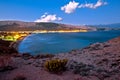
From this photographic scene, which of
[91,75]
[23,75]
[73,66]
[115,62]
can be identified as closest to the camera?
[23,75]

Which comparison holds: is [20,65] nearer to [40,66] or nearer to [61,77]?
[40,66]

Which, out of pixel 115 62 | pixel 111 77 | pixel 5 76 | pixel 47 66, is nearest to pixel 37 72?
pixel 47 66

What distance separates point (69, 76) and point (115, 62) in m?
7.21

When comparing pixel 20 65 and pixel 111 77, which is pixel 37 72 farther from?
pixel 111 77

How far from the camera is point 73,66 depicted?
1609cm

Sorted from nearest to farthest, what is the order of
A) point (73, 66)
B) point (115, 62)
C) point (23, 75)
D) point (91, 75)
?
1. point (23, 75)
2. point (91, 75)
3. point (73, 66)
4. point (115, 62)

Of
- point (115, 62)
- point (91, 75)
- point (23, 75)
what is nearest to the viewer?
point (23, 75)

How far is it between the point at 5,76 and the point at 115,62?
32.1 feet

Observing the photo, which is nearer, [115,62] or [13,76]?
[13,76]

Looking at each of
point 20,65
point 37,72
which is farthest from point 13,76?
point 20,65

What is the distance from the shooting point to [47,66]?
1537 cm

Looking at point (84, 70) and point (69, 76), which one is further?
point (84, 70)

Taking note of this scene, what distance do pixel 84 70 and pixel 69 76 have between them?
1.56m

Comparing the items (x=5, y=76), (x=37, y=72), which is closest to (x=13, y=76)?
(x=5, y=76)
